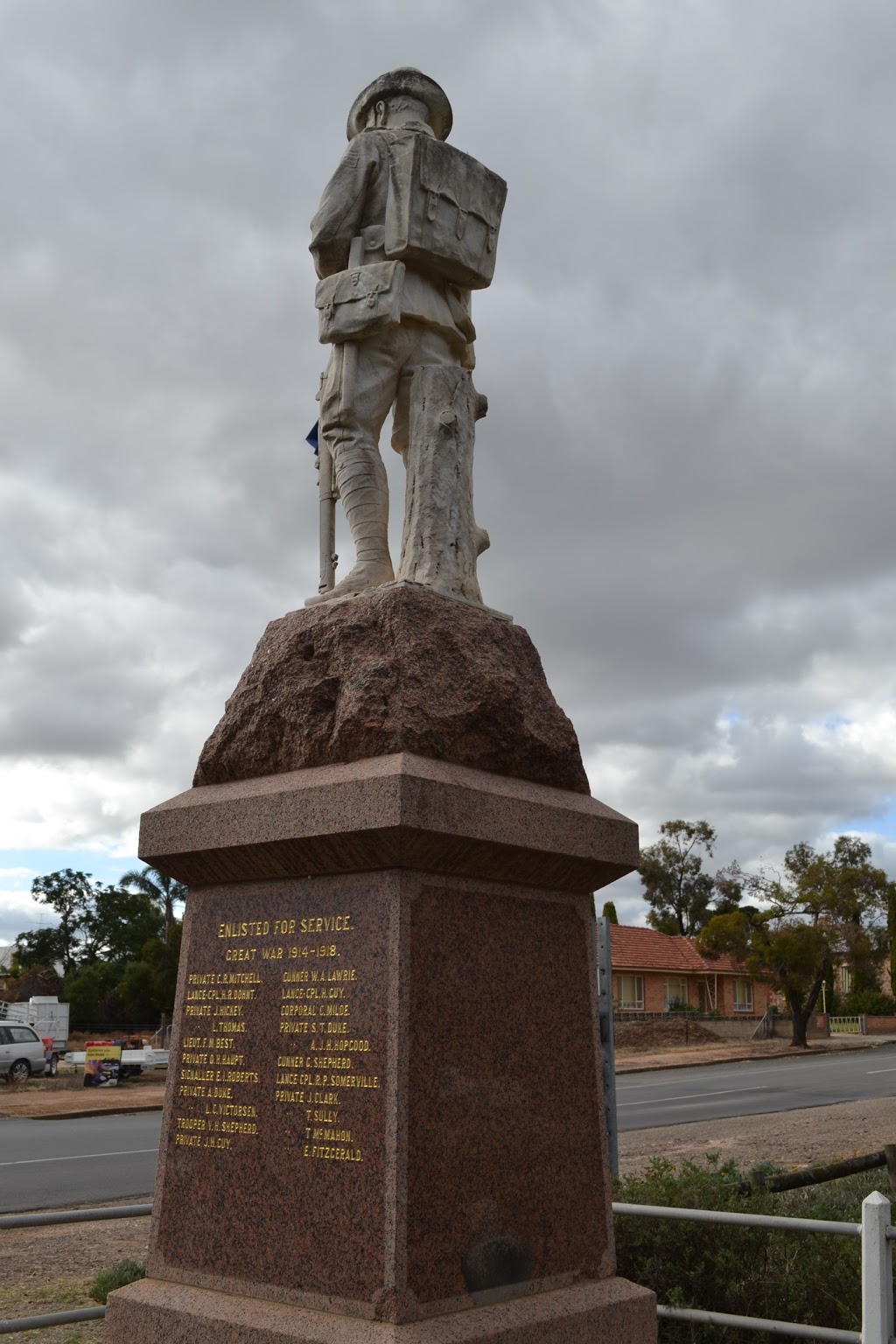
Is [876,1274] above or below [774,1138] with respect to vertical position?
above

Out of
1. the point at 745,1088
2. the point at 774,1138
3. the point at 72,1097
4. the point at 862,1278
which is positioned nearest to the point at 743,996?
the point at 745,1088

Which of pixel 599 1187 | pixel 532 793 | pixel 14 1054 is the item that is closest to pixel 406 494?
pixel 532 793

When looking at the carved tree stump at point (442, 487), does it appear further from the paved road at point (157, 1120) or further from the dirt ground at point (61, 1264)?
the paved road at point (157, 1120)

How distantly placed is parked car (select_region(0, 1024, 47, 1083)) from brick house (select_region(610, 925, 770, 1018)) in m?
22.7

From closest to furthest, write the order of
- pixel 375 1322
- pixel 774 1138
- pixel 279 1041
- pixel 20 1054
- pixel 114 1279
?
pixel 375 1322 < pixel 279 1041 < pixel 114 1279 < pixel 774 1138 < pixel 20 1054

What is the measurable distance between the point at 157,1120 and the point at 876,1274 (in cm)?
1570

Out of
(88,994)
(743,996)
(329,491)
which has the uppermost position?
(329,491)

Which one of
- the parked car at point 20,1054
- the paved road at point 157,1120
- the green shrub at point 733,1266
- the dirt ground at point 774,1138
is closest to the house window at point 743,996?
the paved road at point 157,1120

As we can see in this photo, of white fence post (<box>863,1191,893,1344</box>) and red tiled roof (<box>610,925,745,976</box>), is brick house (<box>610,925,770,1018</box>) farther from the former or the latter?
white fence post (<box>863,1191,893,1344</box>)

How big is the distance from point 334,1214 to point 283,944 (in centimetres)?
87

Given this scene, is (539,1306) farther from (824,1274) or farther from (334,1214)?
(824,1274)

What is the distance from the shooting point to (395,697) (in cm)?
427

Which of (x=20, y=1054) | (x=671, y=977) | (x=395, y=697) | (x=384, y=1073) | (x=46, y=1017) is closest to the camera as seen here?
(x=384, y=1073)

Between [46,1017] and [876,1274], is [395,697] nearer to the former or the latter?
[876,1274]
